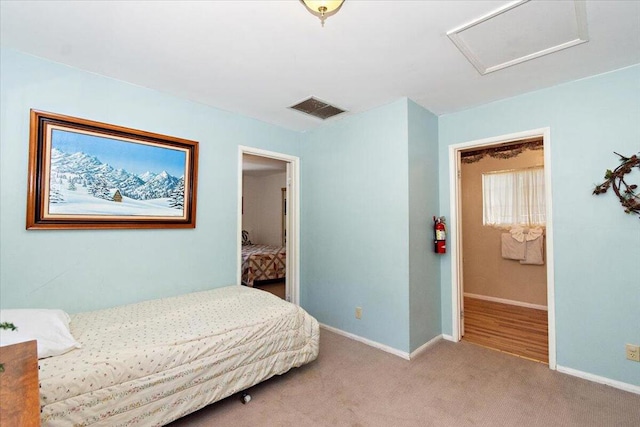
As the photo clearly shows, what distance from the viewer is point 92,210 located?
7.73ft

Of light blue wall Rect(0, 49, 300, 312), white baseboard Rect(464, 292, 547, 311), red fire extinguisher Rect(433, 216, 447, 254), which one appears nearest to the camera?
light blue wall Rect(0, 49, 300, 312)

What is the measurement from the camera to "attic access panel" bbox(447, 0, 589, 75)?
1672mm

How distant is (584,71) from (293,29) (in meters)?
2.28

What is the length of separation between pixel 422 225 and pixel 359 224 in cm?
64

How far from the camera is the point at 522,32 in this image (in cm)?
187

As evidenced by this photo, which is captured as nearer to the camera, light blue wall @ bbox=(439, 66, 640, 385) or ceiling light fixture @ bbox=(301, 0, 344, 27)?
ceiling light fixture @ bbox=(301, 0, 344, 27)

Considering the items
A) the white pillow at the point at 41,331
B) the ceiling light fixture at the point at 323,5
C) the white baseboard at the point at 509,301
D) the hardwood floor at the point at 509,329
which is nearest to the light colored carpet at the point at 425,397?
the hardwood floor at the point at 509,329

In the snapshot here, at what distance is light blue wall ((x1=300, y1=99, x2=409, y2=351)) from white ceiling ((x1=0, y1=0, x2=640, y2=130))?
50 centimetres

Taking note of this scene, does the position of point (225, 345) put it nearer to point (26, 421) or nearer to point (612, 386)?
point (26, 421)

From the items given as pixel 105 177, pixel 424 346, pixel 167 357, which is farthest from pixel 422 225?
pixel 105 177

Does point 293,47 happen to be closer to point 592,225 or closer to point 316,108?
point 316,108

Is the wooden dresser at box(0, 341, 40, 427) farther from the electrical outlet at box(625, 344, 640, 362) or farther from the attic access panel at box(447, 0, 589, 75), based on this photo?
the electrical outlet at box(625, 344, 640, 362)

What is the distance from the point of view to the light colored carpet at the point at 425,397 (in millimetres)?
1950

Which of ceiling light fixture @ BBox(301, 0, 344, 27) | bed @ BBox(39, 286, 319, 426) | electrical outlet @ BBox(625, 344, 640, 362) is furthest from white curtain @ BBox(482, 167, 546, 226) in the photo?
ceiling light fixture @ BBox(301, 0, 344, 27)
